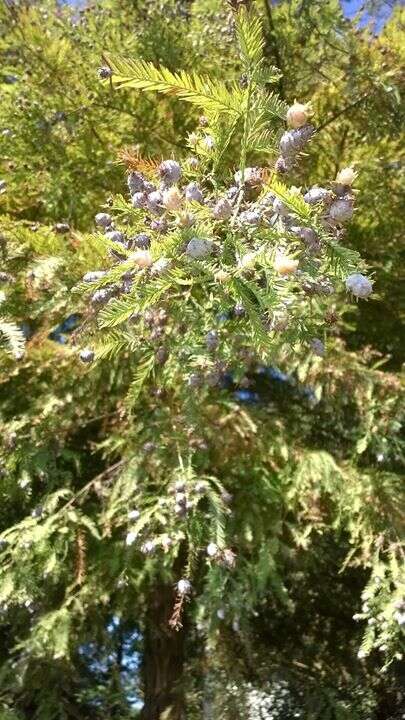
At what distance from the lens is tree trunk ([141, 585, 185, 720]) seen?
3711mm

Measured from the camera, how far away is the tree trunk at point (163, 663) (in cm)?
371

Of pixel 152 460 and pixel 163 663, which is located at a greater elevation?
pixel 152 460

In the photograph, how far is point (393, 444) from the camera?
138 inches

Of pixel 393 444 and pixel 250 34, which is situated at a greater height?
pixel 393 444

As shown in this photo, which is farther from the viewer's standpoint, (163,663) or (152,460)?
(163,663)

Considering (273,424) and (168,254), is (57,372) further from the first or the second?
(168,254)

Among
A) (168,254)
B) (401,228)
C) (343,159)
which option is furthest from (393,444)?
(168,254)

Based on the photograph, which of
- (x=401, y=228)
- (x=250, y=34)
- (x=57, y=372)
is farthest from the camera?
(x=401, y=228)

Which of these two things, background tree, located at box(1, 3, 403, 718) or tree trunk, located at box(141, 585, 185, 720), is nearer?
background tree, located at box(1, 3, 403, 718)

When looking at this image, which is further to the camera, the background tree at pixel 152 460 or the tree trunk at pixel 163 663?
the tree trunk at pixel 163 663

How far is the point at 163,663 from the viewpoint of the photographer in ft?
12.7

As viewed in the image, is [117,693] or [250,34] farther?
[117,693]

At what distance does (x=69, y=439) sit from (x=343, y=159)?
6.87 ft

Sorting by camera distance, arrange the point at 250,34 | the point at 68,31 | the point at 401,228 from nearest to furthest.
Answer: the point at 250,34, the point at 68,31, the point at 401,228
